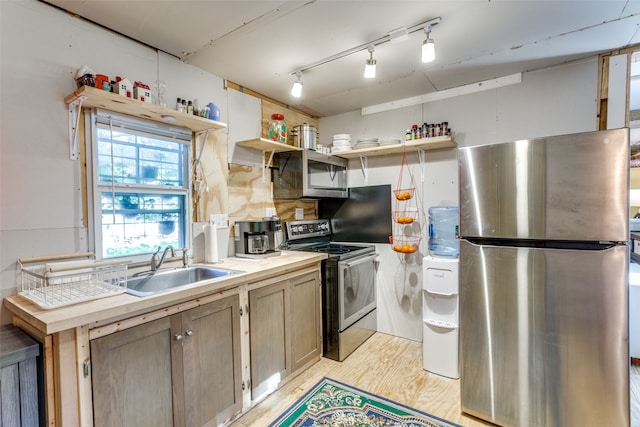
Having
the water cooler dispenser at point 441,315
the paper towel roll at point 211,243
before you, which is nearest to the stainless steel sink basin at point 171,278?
the paper towel roll at point 211,243

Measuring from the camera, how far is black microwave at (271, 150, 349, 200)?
2.83 meters

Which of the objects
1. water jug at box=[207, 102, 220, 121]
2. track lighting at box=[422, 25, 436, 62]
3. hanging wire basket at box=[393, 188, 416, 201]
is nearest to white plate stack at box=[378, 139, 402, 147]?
hanging wire basket at box=[393, 188, 416, 201]

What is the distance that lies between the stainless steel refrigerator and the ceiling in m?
0.77

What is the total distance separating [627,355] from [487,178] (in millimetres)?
1151

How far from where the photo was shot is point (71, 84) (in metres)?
1.71

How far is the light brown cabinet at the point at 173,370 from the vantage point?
1332 mm

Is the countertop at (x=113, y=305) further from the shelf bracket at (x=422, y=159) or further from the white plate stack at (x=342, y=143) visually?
the shelf bracket at (x=422, y=159)

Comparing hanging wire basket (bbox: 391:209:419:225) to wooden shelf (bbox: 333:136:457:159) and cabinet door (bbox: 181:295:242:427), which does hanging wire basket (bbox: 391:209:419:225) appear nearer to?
wooden shelf (bbox: 333:136:457:159)

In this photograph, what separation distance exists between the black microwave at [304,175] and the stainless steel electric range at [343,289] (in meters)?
0.38

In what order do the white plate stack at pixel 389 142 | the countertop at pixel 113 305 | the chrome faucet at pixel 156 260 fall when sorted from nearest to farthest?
the countertop at pixel 113 305 → the chrome faucet at pixel 156 260 → the white plate stack at pixel 389 142

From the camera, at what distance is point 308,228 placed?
10.8ft

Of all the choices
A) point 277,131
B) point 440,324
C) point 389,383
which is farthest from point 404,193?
point 389,383

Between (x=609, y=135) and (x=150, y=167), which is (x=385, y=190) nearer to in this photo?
(x=609, y=135)

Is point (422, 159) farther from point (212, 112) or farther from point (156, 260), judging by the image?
point (156, 260)
